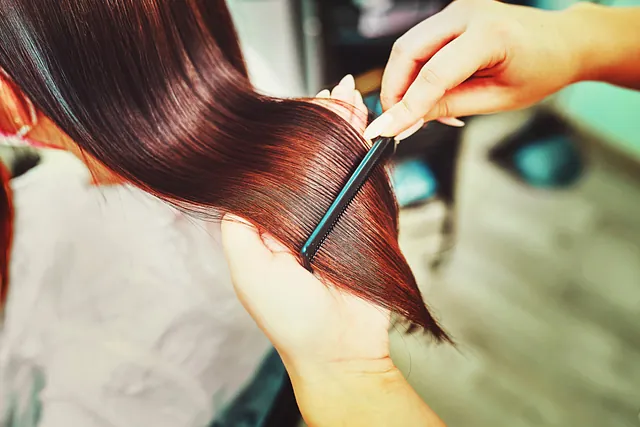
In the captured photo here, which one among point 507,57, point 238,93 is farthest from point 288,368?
point 507,57

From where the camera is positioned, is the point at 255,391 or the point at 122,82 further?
the point at 255,391

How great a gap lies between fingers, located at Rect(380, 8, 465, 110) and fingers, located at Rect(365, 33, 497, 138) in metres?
0.02

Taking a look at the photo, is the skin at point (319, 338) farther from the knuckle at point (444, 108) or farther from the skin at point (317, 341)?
the knuckle at point (444, 108)

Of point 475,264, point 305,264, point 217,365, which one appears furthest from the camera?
point 475,264

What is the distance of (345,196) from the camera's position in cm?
40

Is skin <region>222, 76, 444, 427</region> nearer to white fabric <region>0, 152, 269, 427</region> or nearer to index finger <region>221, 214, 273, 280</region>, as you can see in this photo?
index finger <region>221, 214, 273, 280</region>

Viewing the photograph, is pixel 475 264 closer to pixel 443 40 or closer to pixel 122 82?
pixel 443 40

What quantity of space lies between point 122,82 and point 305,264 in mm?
240

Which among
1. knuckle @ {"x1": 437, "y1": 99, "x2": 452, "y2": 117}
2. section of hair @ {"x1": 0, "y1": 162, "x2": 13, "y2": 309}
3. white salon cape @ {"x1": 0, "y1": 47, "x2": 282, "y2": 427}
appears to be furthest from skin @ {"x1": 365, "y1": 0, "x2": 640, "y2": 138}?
section of hair @ {"x1": 0, "y1": 162, "x2": 13, "y2": 309}

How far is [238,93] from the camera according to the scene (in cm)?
49

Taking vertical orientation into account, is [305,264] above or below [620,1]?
below

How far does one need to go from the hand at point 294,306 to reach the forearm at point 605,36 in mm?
400

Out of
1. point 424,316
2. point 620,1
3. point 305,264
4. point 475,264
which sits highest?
point 620,1

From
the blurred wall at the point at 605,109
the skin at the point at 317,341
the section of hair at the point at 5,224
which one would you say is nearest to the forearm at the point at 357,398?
the skin at the point at 317,341
